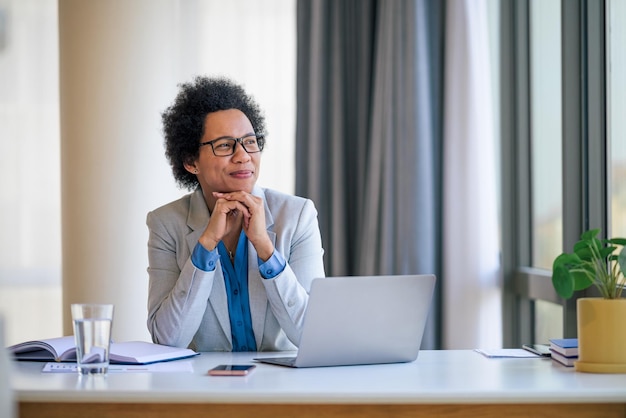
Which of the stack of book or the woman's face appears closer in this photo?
the stack of book

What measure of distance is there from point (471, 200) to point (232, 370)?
1.93 metres

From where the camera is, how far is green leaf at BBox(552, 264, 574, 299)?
1.83m

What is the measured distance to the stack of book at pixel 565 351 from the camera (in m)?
1.89

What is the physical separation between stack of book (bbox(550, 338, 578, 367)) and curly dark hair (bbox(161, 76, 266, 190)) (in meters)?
1.17

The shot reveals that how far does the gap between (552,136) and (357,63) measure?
3.84ft

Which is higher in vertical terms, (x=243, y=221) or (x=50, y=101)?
(x=50, y=101)

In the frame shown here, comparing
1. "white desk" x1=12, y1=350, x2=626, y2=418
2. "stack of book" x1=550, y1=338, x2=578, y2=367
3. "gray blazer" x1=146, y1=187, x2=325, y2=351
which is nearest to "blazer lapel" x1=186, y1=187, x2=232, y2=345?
"gray blazer" x1=146, y1=187, x2=325, y2=351

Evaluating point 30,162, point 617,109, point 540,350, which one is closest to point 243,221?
point 540,350

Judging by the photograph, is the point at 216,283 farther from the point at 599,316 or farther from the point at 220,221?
the point at 599,316

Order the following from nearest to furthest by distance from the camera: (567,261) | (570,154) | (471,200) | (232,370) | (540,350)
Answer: (232,370), (567,261), (540,350), (570,154), (471,200)

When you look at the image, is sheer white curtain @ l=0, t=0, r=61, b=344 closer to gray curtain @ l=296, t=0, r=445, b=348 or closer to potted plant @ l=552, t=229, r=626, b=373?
gray curtain @ l=296, t=0, r=445, b=348

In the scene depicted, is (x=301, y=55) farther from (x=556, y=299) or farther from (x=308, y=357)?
(x=308, y=357)

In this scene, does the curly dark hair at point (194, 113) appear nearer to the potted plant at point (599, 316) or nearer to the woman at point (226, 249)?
the woman at point (226, 249)

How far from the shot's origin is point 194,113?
2.62m
